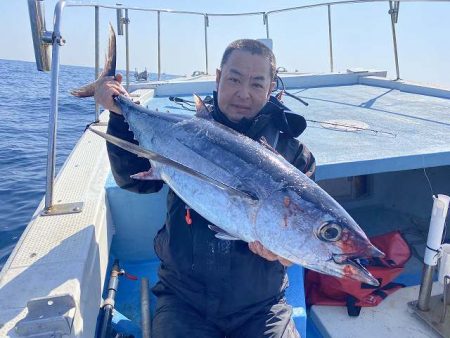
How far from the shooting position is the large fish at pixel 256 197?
1575 millimetres

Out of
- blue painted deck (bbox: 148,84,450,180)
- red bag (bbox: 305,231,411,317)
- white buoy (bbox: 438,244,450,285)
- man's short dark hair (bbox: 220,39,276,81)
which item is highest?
man's short dark hair (bbox: 220,39,276,81)

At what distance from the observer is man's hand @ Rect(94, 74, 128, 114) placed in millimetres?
2408

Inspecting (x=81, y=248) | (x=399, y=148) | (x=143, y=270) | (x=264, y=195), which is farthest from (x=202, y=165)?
(x=399, y=148)

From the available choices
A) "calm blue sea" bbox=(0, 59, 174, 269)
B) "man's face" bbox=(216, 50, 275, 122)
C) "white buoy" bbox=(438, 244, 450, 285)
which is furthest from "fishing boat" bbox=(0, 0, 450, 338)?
"calm blue sea" bbox=(0, 59, 174, 269)

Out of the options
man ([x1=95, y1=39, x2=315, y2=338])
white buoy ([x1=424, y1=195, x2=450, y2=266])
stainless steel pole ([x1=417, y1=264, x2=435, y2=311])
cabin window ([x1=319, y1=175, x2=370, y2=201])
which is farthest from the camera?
cabin window ([x1=319, y1=175, x2=370, y2=201])

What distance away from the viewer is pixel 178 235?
229 centimetres

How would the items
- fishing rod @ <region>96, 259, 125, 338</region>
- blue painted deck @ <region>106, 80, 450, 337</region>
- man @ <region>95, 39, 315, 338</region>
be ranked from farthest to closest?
blue painted deck @ <region>106, 80, 450, 337</region>, fishing rod @ <region>96, 259, 125, 338</region>, man @ <region>95, 39, 315, 338</region>

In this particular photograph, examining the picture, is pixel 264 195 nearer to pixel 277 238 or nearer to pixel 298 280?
pixel 277 238

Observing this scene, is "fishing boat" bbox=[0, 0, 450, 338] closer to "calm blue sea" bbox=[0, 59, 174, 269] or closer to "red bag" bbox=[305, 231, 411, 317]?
"red bag" bbox=[305, 231, 411, 317]

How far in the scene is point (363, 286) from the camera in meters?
3.02

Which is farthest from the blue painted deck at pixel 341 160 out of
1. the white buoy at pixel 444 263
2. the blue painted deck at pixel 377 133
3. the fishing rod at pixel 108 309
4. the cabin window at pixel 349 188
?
the white buoy at pixel 444 263

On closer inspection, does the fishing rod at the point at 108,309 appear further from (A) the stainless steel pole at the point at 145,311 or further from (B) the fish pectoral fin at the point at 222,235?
(B) the fish pectoral fin at the point at 222,235

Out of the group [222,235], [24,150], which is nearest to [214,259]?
[222,235]

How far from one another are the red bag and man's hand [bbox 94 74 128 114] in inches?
83.7
